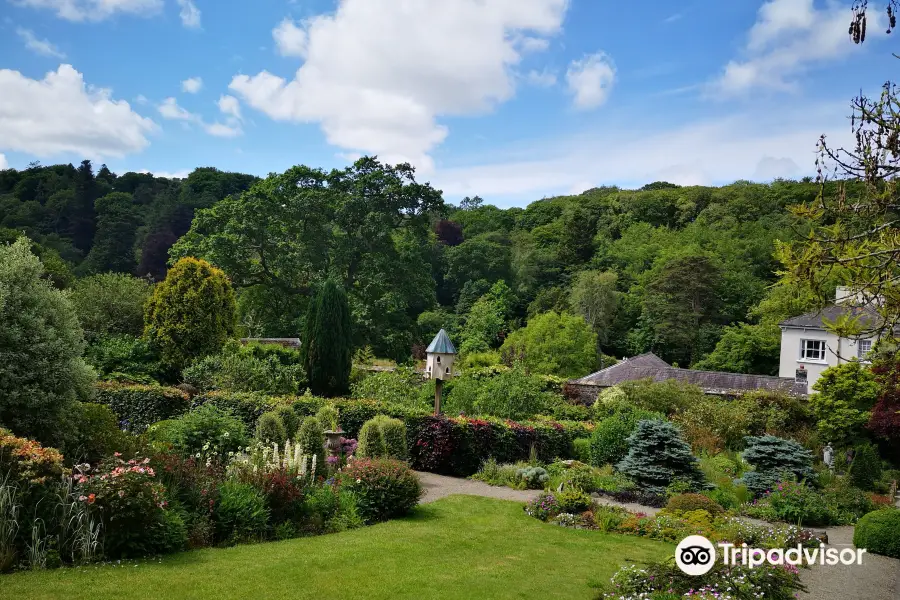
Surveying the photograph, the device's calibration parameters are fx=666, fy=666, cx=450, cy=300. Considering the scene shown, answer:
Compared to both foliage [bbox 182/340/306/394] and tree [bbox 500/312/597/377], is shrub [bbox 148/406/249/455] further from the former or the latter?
tree [bbox 500/312/597/377]

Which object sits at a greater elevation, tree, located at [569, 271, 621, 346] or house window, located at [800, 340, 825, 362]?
tree, located at [569, 271, 621, 346]

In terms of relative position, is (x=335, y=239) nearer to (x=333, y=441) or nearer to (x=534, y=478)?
(x=333, y=441)

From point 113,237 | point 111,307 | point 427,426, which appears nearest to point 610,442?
point 427,426

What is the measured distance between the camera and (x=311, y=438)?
11828mm

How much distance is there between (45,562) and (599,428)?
11812 millimetres

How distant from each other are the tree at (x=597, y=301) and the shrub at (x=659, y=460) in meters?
26.6

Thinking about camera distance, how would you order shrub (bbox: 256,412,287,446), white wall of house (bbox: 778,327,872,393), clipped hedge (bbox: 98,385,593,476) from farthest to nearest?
white wall of house (bbox: 778,327,872,393) < clipped hedge (bbox: 98,385,593,476) < shrub (bbox: 256,412,287,446)

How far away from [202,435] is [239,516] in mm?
3306

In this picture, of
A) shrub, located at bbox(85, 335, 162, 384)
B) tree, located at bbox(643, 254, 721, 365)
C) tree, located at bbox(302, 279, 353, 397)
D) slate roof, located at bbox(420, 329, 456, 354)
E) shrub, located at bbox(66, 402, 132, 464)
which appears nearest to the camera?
shrub, located at bbox(66, 402, 132, 464)

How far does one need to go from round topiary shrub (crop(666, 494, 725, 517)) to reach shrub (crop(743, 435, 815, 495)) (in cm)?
245

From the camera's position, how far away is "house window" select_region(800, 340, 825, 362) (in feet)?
100

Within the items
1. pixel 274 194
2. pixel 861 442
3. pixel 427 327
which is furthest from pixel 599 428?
pixel 427 327

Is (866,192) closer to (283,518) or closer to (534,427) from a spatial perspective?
(283,518)

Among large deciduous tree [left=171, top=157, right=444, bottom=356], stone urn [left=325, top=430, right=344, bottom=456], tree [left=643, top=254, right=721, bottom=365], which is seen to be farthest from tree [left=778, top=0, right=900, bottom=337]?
tree [left=643, top=254, right=721, bottom=365]
